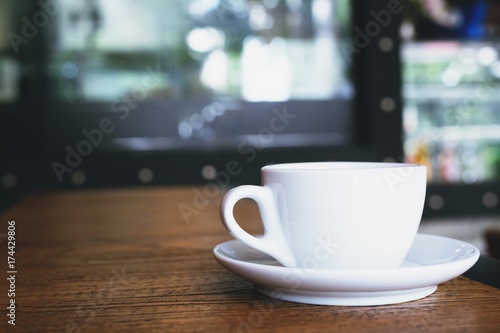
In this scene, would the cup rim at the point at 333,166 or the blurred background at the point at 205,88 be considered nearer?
the cup rim at the point at 333,166

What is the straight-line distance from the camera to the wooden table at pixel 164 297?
1.18ft

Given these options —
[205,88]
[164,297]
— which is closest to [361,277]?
[164,297]

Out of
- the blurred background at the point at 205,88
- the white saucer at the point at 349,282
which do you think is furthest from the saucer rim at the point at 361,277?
the blurred background at the point at 205,88

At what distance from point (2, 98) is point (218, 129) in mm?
804

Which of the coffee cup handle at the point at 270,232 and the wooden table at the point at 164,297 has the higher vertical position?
the coffee cup handle at the point at 270,232

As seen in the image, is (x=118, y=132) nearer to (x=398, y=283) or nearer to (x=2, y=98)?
(x=2, y=98)

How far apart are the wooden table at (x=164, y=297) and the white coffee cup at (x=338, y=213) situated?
0.13 ft

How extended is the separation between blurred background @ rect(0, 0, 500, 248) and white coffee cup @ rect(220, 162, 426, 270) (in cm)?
206

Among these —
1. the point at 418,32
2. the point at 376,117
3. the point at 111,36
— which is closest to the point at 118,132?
the point at 111,36

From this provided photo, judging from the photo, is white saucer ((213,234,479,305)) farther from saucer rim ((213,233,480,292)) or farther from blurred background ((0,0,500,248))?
blurred background ((0,0,500,248))

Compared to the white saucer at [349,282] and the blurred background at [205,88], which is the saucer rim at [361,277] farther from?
the blurred background at [205,88]

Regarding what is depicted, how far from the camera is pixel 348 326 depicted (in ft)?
1.15

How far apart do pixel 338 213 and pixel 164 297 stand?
0.12m

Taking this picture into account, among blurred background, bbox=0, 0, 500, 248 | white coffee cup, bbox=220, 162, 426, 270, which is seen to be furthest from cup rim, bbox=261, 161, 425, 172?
blurred background, bbox=0, 0, 500, 248
